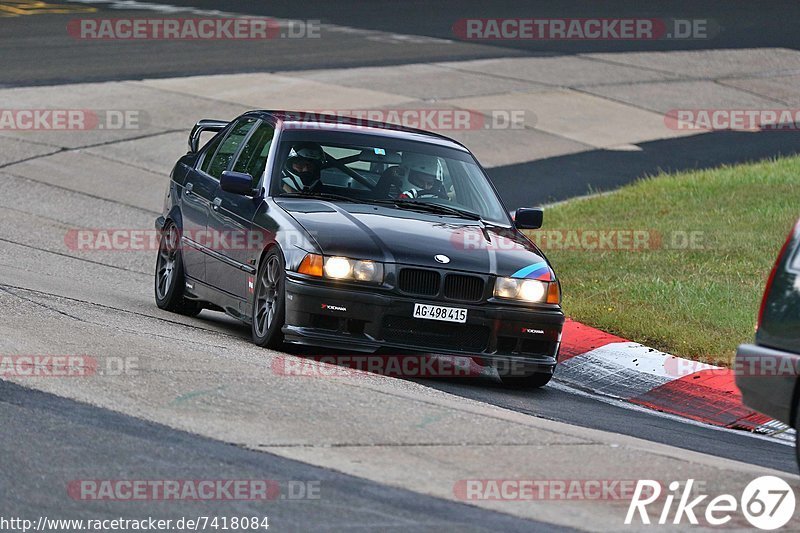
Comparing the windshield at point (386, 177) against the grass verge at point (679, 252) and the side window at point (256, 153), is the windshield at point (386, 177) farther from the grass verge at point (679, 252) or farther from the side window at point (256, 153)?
the grass verge at point (679, 252)

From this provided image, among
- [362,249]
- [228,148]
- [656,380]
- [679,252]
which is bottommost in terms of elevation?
[656,380]

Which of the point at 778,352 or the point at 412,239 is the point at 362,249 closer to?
the point at 412,239

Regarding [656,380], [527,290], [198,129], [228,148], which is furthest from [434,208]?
[198,129]

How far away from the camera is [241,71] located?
24453 millimetres

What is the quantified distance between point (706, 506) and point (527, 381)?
356 centimetres

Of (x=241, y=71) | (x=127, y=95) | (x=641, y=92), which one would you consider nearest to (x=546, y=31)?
(x=641, y=92)

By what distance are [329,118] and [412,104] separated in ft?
36.6

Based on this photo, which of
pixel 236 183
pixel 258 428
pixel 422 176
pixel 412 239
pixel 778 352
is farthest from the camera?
pixel 422 176

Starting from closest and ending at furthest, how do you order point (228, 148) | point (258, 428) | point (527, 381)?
point (258, 428) < point (527, 381) < point (228, 148)

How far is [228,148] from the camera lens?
450 inches

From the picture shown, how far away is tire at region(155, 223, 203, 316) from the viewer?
37.3 feet

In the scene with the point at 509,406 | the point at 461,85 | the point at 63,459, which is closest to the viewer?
the point at 63,459

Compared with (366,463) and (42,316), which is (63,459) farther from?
(42,316)

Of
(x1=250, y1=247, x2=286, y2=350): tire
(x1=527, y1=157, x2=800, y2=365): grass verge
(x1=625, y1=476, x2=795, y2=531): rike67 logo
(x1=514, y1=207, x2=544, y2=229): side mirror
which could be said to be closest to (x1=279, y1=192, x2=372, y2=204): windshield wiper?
(x1=250, y1=247, x2=286, y2=350): tire
